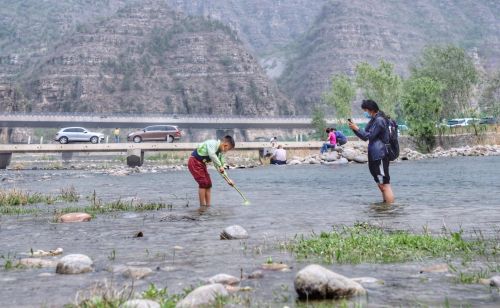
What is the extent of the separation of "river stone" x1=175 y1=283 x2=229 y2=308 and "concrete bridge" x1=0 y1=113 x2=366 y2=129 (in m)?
124

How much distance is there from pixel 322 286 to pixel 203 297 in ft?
3.63

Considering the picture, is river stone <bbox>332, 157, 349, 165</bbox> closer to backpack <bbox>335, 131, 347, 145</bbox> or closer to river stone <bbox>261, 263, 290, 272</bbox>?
backpack <bbox>335, 131, 347, 145</bbox>

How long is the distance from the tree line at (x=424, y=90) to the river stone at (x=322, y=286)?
6009 cm

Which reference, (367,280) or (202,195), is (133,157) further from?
(367,280)

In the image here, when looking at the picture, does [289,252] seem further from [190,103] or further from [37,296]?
[190,103]

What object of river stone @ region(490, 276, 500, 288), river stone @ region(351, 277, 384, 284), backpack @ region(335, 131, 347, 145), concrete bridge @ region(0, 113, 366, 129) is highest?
concrete bridge @ region(0, 113, 366, 129)

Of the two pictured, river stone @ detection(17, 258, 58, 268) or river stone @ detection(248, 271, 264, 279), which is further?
river stone @ detection(17, 258, 58, 268)

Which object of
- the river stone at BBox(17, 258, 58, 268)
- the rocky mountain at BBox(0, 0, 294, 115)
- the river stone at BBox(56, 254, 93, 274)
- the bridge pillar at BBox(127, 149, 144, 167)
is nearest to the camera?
the river stone at BBox(56, 254, 93, 274)

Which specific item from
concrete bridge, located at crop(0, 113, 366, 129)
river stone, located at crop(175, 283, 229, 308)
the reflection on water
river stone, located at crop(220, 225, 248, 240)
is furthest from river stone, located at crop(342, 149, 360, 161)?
concrete bridge, located at crop(0, 113, 366, 129)

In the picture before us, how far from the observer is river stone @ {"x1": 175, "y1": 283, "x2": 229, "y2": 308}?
5.25 metres

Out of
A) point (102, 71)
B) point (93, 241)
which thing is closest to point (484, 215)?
point (93, 241)

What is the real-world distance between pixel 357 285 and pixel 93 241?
220 inches

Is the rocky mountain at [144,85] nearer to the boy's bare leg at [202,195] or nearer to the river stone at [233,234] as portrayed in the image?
the boy's bare leg at [202,195]

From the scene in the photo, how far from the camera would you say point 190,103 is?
18675cm
